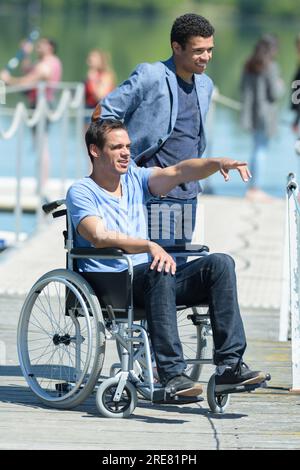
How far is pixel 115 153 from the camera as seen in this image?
19.1 ft

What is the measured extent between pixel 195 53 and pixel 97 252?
1.07 m

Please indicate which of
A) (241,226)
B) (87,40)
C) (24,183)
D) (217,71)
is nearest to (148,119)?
(241,226)

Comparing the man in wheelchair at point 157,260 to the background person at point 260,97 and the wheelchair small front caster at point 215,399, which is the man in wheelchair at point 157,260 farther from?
the background person at point 260,97

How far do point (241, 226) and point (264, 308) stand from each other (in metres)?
3.80

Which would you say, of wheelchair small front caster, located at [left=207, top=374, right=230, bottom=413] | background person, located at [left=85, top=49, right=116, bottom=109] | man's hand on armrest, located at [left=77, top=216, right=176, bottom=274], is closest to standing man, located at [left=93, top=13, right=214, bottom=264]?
man's hand on armrest, located at [left=77, top=216, right=176, bottom=274]

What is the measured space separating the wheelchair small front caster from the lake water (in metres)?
7.33

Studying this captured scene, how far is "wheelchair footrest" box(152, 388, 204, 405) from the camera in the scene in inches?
217

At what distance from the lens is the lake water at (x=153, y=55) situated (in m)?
18.9

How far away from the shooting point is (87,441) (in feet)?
17.2

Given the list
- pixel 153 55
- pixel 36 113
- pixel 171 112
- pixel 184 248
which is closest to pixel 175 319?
pixel 184 248

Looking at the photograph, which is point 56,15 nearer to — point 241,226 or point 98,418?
point 241,226

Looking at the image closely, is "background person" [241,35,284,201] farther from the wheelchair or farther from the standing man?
the wheelchair

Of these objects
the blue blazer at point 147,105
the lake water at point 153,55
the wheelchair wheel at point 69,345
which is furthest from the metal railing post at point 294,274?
the lake water at point 153,55

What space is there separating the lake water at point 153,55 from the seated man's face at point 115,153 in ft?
23.6
